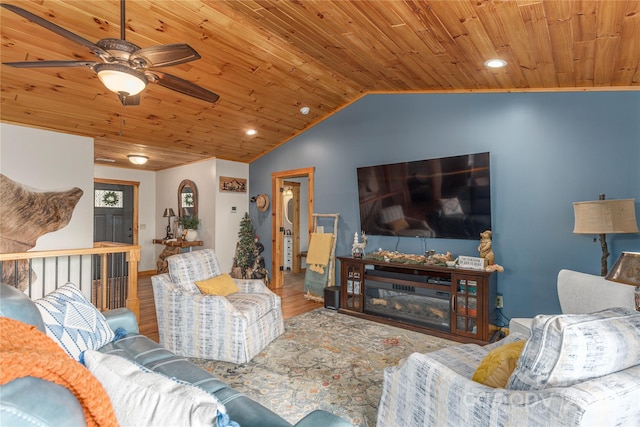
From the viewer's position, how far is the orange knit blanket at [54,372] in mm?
598

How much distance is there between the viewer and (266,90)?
421cm

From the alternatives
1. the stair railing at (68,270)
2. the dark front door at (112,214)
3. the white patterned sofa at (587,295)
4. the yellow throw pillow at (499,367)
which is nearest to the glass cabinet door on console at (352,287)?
the white patterned sofa at (587,295)

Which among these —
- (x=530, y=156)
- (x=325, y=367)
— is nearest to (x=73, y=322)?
(x=325, y=367)

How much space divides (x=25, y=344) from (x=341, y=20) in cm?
272

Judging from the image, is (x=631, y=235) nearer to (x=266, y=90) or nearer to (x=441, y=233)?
(x=441, y=233)

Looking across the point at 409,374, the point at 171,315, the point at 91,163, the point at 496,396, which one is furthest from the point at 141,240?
the point at 496,396

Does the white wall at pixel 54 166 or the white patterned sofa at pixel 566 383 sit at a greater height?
the white wall at pixel 54 166

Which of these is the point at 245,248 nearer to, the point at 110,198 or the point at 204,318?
the point at 204,318

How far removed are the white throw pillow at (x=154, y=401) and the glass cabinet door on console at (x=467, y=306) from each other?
10.6 ft

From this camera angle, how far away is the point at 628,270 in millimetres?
1581

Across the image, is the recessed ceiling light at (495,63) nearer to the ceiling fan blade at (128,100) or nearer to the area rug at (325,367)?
the area rug at (325,367)

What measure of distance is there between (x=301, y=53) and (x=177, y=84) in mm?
1521

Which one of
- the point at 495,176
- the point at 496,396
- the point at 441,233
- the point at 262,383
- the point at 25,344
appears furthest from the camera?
the point at 441,233

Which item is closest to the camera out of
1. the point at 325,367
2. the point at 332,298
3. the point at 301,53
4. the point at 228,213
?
the point at 325,367
